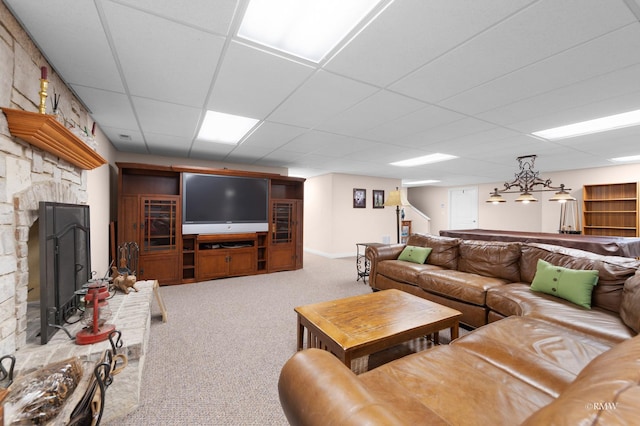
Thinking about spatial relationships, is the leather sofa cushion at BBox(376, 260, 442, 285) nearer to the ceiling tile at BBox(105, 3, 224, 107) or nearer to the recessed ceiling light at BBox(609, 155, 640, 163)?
the ceiling tile at BBox(105, 3, 224, 107)

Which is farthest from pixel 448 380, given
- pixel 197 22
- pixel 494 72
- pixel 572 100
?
pixel 572 100


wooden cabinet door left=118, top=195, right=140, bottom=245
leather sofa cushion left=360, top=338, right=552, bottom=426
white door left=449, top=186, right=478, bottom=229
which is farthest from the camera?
white door left=449, top=186, right=478, bottom=229

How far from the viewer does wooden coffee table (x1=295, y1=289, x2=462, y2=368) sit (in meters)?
1.65

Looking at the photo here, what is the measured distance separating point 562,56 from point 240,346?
127 inches

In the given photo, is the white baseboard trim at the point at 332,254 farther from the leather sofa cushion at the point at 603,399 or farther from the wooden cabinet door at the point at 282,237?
the leather sofa cushion at the point at 603,399

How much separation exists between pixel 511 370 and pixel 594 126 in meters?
3.45

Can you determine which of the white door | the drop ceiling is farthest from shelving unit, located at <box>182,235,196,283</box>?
the white door

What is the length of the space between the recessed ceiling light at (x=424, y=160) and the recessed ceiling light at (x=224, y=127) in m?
3.20

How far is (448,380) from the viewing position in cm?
117

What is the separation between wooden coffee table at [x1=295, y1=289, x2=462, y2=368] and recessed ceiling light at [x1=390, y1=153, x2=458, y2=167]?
3.25m

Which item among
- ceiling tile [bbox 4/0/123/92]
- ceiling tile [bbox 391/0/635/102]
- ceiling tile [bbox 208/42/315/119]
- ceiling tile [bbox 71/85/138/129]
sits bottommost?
ceiling tile [bbox 391/0/635/102]

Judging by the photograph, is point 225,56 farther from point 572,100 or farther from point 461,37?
point 572,100

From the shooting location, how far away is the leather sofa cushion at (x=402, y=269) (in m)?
3.32
